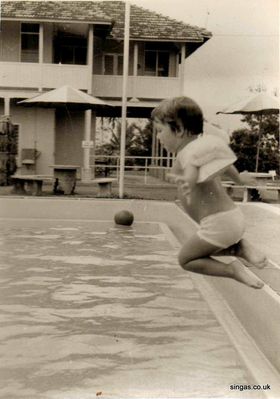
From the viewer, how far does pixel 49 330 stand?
21.6 feet

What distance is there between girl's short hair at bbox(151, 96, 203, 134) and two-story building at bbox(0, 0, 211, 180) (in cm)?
2142

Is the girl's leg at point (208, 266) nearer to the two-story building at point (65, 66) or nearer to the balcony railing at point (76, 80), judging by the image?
the two-story building at point (65, 66)

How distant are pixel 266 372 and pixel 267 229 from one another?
27.5ft

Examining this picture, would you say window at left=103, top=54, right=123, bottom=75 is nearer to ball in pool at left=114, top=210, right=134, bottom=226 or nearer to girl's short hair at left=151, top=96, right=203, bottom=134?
ball in pool at left=114, top=210, right=134, bottom=226

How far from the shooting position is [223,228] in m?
3.05

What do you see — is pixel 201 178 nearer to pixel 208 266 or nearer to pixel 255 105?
pixel 208 266

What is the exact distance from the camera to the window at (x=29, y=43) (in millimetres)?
27484

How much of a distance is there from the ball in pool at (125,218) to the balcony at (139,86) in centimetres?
1168

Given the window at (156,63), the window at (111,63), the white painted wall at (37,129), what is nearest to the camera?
the white painted wall at (37,129)

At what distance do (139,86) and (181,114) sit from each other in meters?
23.8

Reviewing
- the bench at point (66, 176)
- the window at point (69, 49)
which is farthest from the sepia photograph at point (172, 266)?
the window at point (69, 49)

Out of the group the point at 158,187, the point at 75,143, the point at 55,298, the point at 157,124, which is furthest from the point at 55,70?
the point at 157,124

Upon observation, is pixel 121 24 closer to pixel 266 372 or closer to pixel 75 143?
pixel 75 143

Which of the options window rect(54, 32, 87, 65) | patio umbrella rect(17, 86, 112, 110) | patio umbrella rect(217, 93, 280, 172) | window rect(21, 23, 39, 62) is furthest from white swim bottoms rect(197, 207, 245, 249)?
window rect(54, 32, 87, 65)
